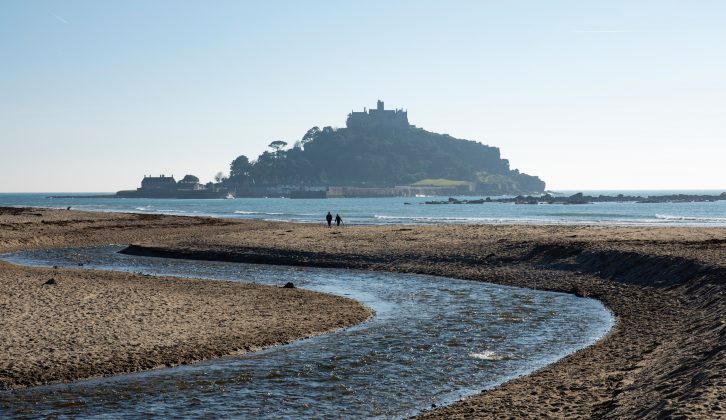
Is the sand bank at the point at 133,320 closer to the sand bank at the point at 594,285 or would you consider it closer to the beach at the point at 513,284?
the beach at the point at 513,284

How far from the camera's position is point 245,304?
26.9 meters

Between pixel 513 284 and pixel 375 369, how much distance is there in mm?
18181

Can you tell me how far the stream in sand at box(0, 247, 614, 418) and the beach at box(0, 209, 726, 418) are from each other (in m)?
0.85

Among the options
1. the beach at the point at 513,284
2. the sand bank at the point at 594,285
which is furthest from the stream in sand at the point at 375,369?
the sand bank at the point at 594,285

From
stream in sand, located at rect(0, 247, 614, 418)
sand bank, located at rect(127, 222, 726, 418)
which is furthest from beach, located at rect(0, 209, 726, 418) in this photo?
stream in sand, located at rect(0, 247, 614, 418)

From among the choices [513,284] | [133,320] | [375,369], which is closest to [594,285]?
[513,284]

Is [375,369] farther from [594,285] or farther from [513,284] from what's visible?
[513,284]

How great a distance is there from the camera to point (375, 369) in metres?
17.6

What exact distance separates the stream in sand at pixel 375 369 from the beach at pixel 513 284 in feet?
2.80

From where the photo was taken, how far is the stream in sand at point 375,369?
577 inches

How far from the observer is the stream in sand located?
577 inches

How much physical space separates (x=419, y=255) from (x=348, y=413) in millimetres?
30907

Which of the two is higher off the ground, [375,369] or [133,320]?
[133,320]

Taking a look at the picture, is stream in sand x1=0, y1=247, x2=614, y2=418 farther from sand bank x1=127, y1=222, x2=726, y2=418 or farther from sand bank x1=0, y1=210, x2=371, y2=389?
sand bank x1=127, y1=222, x2=726, y2=418
